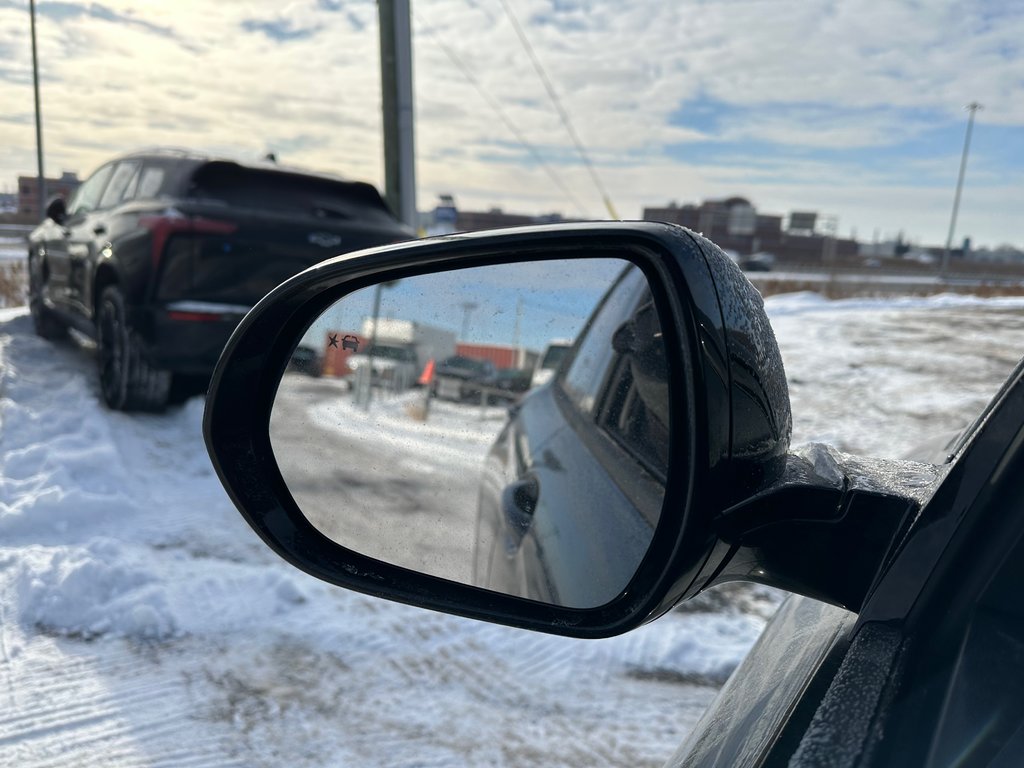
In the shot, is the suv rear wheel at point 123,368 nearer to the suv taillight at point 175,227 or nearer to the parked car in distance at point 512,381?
the suv taillight at point 175,227

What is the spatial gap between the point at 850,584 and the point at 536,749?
2171 millimetres

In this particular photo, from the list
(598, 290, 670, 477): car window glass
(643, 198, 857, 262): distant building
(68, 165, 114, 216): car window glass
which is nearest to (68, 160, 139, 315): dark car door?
(68, 165, 114, 216): car window glass

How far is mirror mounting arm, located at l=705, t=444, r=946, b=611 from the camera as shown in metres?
0.84

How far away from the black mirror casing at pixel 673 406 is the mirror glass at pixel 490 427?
7 centimetres

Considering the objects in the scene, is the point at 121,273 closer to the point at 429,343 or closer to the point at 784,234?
the point at 429,343

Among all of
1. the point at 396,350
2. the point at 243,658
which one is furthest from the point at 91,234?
the point at 396,350

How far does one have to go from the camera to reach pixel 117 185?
680 cm

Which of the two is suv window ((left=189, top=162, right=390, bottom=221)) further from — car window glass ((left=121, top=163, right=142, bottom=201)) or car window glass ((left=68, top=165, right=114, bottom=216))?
car window glass ((left=68, top=165, right=114, bottom=216))

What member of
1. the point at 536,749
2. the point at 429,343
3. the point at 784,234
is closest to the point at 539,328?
the point at 429,343

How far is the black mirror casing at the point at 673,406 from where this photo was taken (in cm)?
84

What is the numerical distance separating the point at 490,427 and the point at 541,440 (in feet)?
0.47

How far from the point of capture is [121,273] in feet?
19.2

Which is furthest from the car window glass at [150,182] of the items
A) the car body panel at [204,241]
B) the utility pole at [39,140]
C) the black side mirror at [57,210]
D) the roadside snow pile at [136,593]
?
the utility pole at [39,140]

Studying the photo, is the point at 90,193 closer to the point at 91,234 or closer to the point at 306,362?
the point at 91,234
